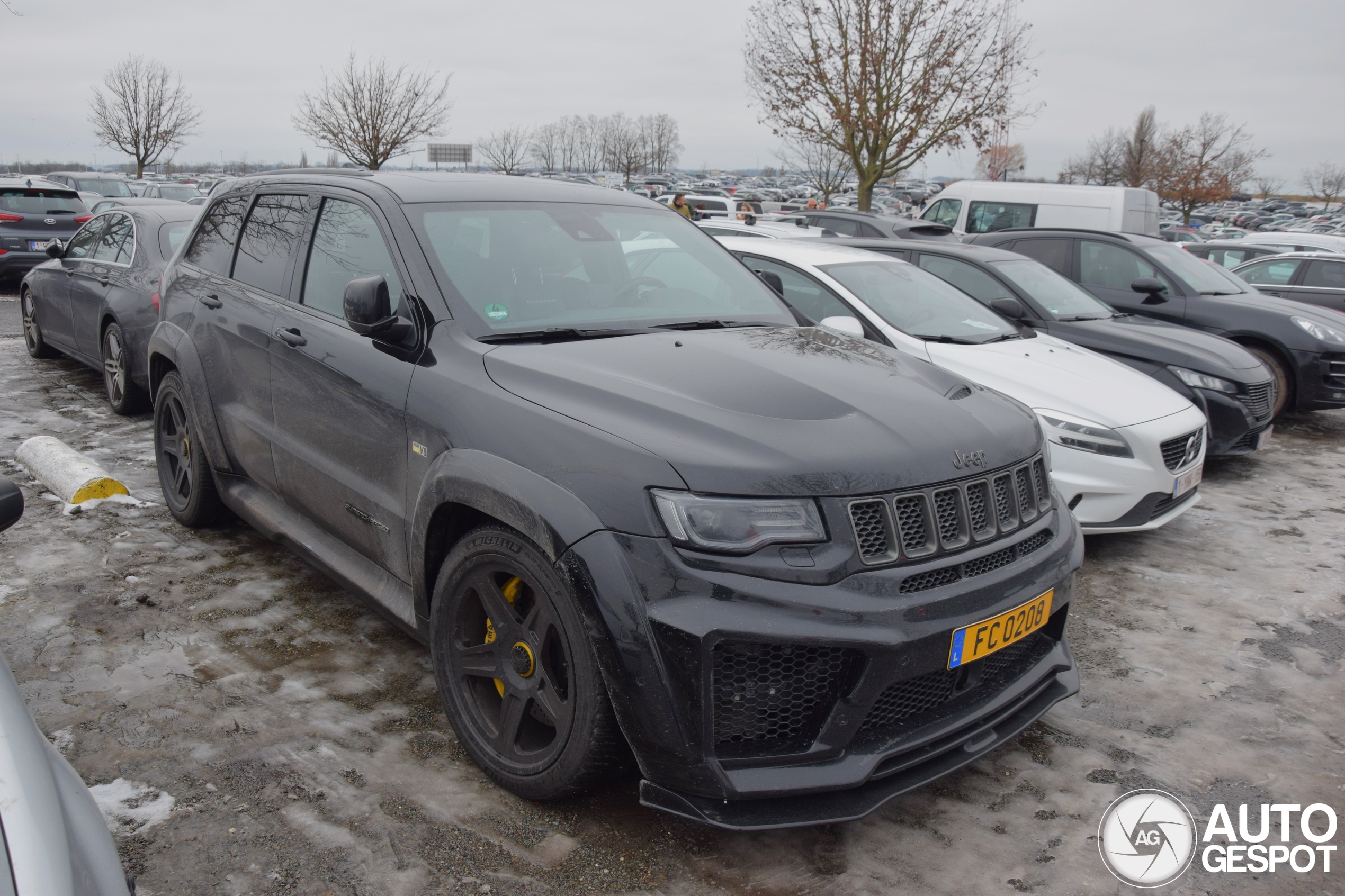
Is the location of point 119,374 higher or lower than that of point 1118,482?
higher

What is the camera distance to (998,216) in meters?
14.3

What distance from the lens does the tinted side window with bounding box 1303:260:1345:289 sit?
1160 cm

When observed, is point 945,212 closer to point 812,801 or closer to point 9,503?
point 812,801

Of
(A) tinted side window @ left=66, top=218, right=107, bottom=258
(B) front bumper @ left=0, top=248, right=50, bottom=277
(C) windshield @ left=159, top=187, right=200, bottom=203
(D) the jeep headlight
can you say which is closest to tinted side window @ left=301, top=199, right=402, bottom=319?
(D) the jeep headlight

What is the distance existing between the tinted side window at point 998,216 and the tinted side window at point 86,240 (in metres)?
11.5

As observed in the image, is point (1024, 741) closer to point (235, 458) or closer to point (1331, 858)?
point (1331, 858)

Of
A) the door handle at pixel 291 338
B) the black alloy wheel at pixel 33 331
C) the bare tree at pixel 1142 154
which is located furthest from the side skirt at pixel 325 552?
the bare tree at pixel 1142 154

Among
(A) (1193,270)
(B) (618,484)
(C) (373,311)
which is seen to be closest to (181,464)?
Result: (C) (373,311)

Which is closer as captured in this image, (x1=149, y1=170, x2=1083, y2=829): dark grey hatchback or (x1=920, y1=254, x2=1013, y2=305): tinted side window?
(x1=149, y1=170, x2=1083, y2=829): dark grey hatchback

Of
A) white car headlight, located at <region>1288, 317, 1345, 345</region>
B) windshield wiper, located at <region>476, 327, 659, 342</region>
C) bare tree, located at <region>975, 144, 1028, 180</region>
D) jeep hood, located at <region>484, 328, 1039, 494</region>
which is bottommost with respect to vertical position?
white car headlight, located at <region>1288, 317, 1345, 345</region>

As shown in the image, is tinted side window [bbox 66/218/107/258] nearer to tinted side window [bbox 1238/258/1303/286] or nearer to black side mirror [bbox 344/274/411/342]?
black side mirror [bbox 344/274/411/342]

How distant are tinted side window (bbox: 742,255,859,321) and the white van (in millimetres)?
8156

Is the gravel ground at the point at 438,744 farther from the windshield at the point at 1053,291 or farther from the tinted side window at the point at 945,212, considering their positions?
the tinted side window at the point at 945,212

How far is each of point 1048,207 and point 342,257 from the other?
12776mm
